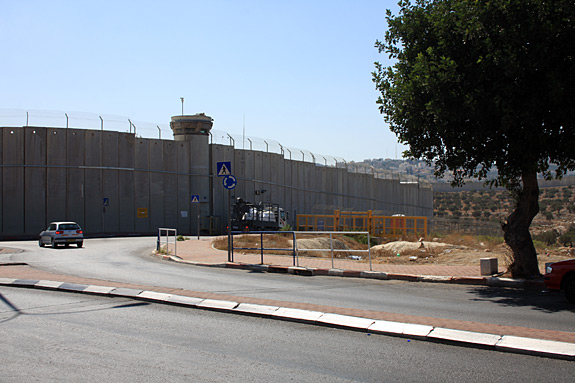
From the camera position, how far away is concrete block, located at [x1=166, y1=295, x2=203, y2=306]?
449 inches

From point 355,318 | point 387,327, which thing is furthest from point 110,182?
point 387,327

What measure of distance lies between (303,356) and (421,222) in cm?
6043

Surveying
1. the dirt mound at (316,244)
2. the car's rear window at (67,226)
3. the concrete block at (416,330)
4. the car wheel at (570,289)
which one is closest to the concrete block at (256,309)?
the concrete block at (416,330)

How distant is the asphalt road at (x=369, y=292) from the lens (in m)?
10.4

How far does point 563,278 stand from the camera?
38.5 ft

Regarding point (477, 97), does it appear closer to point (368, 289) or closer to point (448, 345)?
point (368, 289)

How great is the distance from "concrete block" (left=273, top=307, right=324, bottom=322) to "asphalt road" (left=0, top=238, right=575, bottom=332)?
138 cm

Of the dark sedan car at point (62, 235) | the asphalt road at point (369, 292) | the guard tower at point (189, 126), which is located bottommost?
the asphalt road at point (369, 292)

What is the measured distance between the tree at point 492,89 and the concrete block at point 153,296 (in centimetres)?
731

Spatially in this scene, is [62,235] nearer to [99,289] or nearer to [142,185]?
[142,185]

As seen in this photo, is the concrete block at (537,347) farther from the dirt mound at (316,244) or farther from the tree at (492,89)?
the dirt mound at (316,244)

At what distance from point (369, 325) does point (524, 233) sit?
7.44 m

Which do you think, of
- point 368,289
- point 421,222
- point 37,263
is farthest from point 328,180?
point 368,289

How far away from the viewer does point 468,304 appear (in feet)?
38.1
